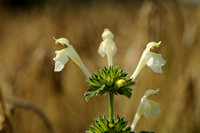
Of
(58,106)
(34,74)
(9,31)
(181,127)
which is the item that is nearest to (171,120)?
(181,127)

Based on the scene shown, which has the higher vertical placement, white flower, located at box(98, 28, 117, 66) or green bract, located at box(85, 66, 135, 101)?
white flower, located at box(98, 28, 117, 66)

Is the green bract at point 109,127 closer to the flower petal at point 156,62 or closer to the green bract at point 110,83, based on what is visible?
the green bract at point 110,83

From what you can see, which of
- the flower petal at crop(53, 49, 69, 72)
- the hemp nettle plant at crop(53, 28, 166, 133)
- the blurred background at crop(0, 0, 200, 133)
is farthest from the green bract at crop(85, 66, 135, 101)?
the blurred background at crop(0, 0, 200, 133)

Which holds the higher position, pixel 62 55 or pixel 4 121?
pixel 62 55

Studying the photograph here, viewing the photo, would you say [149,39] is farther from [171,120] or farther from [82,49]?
[82,49]

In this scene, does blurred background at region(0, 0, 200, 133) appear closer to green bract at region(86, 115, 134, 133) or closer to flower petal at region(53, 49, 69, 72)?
flower petal at region(53, 49, 69, 72)

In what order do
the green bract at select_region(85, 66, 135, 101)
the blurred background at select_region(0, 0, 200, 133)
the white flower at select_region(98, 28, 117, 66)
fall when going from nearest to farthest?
the green bract at select_region(85, 66, 135, 101) → the white flower at select_region(98, 28, 117, 66) → the blurred background at select_region(0, 0, 200, 133)

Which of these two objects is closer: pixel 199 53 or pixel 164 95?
pixel 164 95

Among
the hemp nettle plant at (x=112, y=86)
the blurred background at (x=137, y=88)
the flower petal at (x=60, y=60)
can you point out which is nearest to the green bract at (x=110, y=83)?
the hemp nettle plant at (x=112, y=86)
